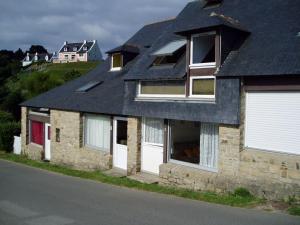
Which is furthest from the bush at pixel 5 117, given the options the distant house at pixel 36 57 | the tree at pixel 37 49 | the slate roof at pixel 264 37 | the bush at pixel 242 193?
the tree at pixel 37 49

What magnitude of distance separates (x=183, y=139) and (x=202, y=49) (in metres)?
3.43

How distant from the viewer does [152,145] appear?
16.4 metres

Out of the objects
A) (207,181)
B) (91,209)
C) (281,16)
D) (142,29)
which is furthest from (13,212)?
(142,29)

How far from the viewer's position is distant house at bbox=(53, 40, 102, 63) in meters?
111

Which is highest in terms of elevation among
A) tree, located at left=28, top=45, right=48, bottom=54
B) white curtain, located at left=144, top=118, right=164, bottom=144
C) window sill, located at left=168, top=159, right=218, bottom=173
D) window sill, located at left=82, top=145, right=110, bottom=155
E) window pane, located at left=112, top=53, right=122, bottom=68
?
tree, located at left=28, top=45, right=48, bottom=54

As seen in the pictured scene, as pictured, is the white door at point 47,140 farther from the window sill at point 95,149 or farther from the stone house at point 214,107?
the stone house at point 214,107

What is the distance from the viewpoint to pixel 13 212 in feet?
36.3

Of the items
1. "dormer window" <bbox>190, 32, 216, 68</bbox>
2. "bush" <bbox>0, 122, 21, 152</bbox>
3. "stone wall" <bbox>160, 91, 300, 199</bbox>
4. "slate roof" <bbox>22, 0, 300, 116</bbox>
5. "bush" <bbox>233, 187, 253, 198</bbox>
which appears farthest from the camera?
"bush" <bbox>0, 122, 21, 152</bbox>

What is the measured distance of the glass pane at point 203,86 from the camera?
13.6m

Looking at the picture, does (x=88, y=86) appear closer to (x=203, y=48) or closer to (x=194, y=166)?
(x=203, y=48)

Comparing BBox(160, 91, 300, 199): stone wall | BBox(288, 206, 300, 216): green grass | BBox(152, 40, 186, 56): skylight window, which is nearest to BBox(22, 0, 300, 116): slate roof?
BBox(152, 40, 186, 56): skylight window

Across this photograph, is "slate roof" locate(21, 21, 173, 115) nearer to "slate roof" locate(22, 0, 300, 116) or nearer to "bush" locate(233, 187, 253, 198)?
"slate roof" locate(22, 0, 300, 116)

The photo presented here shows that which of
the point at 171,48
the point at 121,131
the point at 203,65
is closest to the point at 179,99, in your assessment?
the point at 203,65

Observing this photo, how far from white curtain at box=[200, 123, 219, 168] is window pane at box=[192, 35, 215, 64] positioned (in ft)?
7.11
